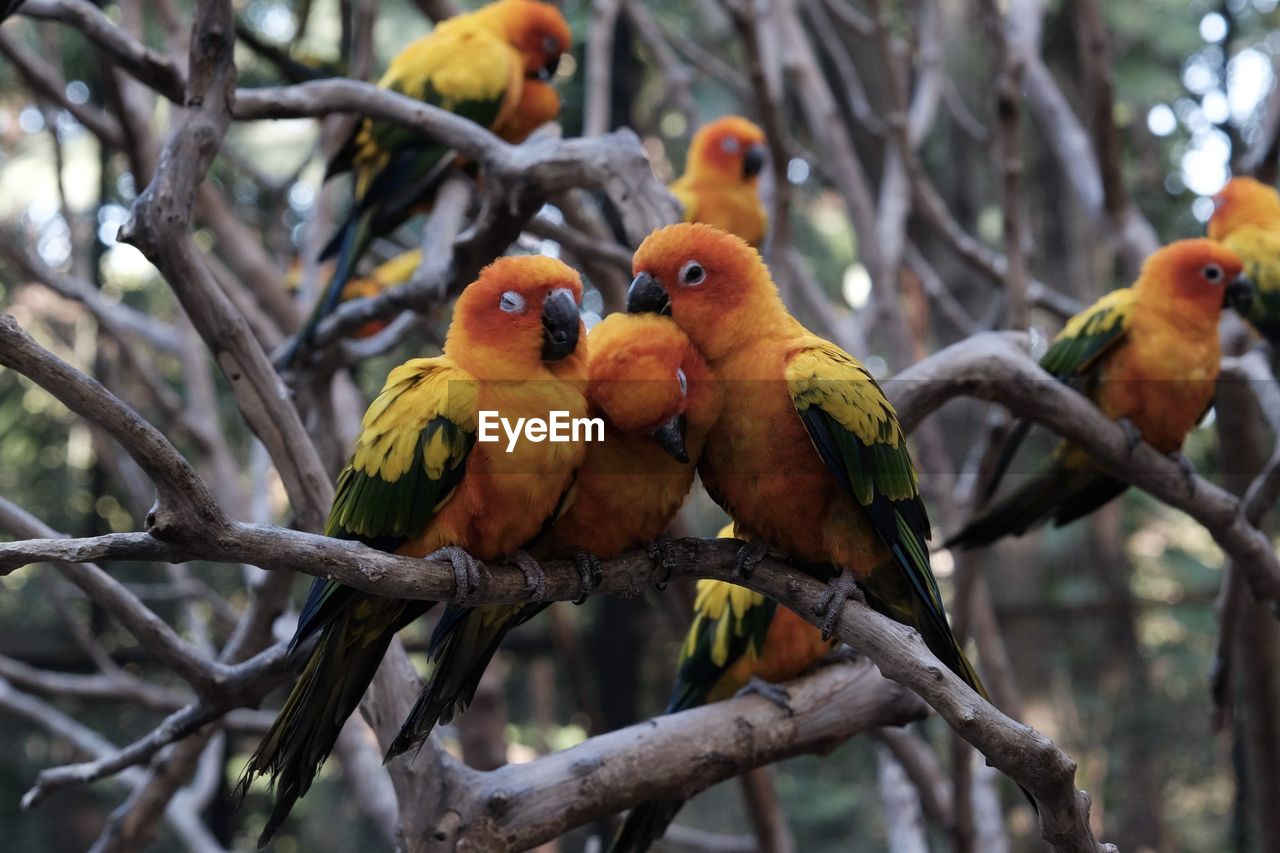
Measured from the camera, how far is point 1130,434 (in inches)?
130

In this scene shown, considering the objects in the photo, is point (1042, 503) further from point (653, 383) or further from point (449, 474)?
point (449, 474)

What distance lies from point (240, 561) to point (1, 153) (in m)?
6.11

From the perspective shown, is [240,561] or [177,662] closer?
[240,561]

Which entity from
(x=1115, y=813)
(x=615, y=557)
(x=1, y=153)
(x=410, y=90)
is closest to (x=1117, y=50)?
(x=1115, y=813)

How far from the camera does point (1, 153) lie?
21.4 ft

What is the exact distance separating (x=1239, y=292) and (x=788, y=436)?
6.60 feet

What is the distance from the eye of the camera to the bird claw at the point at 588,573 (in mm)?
2061

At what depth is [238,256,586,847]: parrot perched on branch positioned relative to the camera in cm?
200

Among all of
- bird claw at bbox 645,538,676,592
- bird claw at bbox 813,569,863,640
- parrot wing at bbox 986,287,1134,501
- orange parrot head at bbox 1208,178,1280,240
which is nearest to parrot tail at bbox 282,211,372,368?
bird claw at bbox 645,538,676,592

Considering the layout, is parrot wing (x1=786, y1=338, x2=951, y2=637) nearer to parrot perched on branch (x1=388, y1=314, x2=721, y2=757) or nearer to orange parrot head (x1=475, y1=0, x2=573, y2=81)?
parrot perched on branch (x1=388, y1=314, x2=721, y2=757)

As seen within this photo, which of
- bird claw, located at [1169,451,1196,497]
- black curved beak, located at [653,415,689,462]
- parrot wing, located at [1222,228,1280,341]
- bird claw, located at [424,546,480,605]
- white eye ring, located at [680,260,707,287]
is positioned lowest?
bird claw, located at [424,546,480,605]

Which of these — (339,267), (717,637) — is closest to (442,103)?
(339,267)

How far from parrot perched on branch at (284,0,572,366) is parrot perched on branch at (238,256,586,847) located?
4.54 feet

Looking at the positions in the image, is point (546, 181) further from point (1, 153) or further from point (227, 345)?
point (1, 153)
